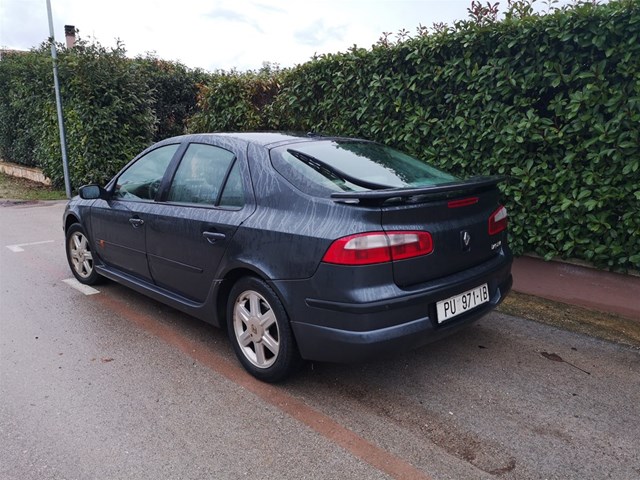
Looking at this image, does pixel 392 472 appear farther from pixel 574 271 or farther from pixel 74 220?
pixel 74 220

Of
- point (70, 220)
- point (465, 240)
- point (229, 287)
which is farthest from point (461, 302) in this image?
point (70, 220)

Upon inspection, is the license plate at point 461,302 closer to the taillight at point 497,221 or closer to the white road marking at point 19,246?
the taillight at point 497,221

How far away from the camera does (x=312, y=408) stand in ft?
9.67

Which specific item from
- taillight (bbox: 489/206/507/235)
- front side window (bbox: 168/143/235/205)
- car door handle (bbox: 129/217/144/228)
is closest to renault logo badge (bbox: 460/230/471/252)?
taillight (bbox: 489/206/507/235)

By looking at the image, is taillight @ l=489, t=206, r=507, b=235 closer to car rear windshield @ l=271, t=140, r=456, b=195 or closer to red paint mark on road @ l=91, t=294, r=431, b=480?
car rear windshield @ l=271, t=140, r=456, b=195

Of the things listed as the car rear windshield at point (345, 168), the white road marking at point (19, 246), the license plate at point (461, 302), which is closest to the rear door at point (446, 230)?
the license plate at point (461, 302)

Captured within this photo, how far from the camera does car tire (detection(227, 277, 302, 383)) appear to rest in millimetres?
3014

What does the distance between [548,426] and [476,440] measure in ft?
1.50

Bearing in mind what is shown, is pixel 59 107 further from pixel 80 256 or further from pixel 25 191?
pixel 80 256

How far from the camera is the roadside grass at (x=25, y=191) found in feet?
37.8

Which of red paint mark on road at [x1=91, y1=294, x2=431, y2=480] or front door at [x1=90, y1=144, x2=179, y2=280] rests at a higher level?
front door at [x1=90, y1=144, x2=179, y2=280]

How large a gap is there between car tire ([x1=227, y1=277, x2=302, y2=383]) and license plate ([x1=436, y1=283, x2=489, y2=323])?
2.92 ft

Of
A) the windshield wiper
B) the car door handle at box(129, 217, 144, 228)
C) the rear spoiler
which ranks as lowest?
the car door handle at box(129, 217, 144, 228)

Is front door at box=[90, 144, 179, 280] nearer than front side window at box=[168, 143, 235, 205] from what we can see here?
No
